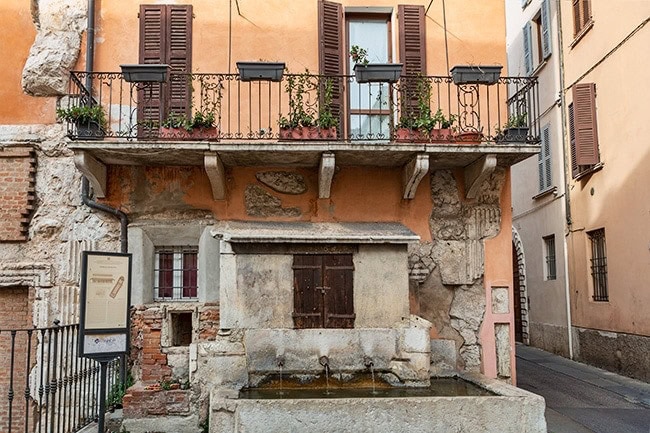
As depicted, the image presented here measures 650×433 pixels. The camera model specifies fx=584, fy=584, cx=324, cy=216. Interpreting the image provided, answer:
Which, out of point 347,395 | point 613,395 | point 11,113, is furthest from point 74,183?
point 613,395

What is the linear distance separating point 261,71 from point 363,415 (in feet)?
16.3

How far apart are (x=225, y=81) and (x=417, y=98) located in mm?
3122

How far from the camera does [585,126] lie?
1366 centimetres

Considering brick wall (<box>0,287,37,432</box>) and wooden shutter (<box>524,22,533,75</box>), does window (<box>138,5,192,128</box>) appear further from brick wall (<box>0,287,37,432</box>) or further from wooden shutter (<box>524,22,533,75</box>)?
wooden shutter (<box>524,22,533,75</box>)

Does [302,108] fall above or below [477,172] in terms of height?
above

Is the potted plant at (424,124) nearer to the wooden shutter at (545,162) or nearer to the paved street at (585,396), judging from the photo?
the paved street at (585,396)

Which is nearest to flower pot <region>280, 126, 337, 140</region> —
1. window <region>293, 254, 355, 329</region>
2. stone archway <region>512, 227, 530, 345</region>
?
window <region>293, 254, 355, 329</region>

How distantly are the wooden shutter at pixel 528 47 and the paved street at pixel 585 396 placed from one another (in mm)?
8901

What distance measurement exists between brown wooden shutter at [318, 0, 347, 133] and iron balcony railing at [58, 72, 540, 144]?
3 cm

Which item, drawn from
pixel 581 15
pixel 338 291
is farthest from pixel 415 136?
pixel 581 15

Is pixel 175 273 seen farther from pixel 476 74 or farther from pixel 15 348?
pixel 476 74

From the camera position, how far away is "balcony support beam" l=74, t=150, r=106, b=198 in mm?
8250

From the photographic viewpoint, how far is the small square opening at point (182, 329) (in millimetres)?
9062

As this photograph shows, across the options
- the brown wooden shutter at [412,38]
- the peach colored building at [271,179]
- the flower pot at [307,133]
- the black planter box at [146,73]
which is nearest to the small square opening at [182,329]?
the peach colored building at [271,179]
